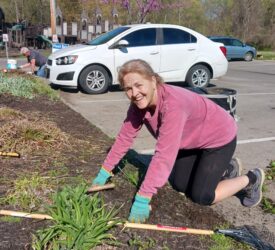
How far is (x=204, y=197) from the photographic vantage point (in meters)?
3.39

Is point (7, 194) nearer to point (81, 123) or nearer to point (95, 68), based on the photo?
point (81, 123)

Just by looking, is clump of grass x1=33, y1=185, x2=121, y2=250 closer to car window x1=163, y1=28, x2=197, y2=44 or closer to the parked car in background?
car window x1=163, y1=28, x2=197, y2=44

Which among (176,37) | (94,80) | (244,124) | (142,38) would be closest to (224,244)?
(244,124)

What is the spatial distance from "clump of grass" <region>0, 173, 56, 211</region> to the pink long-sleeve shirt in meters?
0.54

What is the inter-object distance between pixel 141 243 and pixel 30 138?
7.65 ft

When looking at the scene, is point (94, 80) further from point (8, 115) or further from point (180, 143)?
point (180, 143)

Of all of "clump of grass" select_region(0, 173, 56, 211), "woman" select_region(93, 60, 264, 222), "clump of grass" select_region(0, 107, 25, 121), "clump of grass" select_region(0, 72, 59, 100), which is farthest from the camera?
"clump of grass" select_region(0, 72, 59, 100)

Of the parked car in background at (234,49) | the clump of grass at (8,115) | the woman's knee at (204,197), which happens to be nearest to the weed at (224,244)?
the woman's knee at (204,197)

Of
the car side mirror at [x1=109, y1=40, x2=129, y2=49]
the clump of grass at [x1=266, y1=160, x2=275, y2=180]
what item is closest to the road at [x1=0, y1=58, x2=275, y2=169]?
the clump of grass at [x1=266, y1=160, x2=275, y2=180]

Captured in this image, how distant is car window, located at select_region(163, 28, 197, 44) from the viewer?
32.5 ft

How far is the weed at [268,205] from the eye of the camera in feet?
11.6

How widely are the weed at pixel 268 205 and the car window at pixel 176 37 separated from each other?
672 cm

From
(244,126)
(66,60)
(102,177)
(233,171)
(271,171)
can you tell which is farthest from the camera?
(66,60)

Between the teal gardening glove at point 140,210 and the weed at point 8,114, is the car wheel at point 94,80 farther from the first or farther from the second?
the teal gardening glove at point 140,210
